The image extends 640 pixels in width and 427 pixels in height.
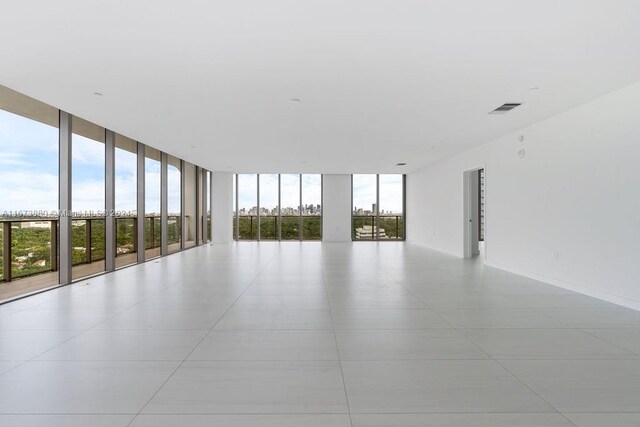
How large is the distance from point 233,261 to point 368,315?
18.0 ft

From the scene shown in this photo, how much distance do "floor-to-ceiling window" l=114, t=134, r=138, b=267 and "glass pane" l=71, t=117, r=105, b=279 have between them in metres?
0.47

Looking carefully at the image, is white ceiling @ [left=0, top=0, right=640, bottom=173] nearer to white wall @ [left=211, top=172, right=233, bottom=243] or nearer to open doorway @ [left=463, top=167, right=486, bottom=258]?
open doorway @ [left=463, top=167, right=486, bottom=258]

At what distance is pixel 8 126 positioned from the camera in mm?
5355

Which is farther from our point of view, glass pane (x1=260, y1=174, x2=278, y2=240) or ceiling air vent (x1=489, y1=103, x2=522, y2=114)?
glass pane (x1=260, y1=174, x2=278, y2=240)

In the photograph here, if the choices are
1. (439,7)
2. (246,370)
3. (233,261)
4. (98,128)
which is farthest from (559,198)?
(98,128)

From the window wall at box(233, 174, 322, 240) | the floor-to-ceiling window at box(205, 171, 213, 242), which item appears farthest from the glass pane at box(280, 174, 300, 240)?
the floor-to-ceiling window at box(205, 171, 213, 242)

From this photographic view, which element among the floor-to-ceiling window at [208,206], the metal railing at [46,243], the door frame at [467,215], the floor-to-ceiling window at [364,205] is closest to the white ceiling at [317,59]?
the metal railing at [46,243]

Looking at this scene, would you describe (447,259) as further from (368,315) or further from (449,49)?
(449,49)

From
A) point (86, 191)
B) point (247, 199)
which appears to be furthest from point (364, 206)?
point (86, 191)

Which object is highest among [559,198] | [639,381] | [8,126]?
[8,126]

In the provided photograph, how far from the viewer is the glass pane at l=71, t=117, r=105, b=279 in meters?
6.49

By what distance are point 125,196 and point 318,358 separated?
6.66 meters

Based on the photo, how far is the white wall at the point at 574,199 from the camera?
4664 mm

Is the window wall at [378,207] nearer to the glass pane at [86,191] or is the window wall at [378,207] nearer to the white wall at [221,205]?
the white wall at [221,205]
